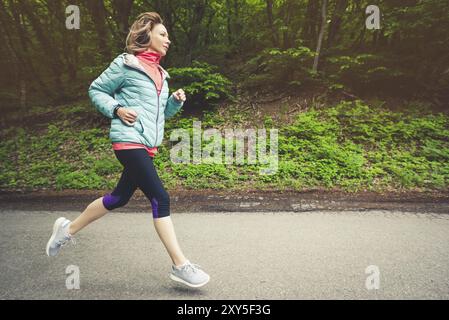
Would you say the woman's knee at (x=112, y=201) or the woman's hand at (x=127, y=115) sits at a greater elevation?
the woman's hand at (x=127, y=115)

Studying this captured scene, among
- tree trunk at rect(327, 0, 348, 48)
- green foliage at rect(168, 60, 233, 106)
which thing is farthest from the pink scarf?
tree trunk at rect(327, 0, 348, 48)

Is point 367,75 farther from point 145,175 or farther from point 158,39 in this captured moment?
point 145,175

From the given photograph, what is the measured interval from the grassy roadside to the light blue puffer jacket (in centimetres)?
326

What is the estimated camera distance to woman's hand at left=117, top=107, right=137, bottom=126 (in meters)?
2.29

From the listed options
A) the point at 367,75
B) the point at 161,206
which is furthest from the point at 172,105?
the point at 367,75

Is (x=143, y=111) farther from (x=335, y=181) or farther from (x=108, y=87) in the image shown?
(x=335, y=181)

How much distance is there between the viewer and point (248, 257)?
3.01 meters

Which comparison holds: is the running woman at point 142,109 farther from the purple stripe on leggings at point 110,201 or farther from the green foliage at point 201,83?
the green foliage at point 201,83

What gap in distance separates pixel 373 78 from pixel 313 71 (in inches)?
66.6

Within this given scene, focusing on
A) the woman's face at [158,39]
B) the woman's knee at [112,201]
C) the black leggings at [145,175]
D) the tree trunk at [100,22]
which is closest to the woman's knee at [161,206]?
the black leggings at [145,175]

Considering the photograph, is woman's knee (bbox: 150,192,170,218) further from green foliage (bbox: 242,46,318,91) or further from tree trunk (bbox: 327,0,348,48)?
tree trunk (bbox: 327,0,348,48)

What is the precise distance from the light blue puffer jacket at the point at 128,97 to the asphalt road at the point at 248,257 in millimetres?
1250

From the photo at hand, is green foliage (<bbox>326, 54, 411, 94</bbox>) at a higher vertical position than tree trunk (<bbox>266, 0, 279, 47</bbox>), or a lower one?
lower

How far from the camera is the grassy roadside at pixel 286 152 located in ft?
18.6
